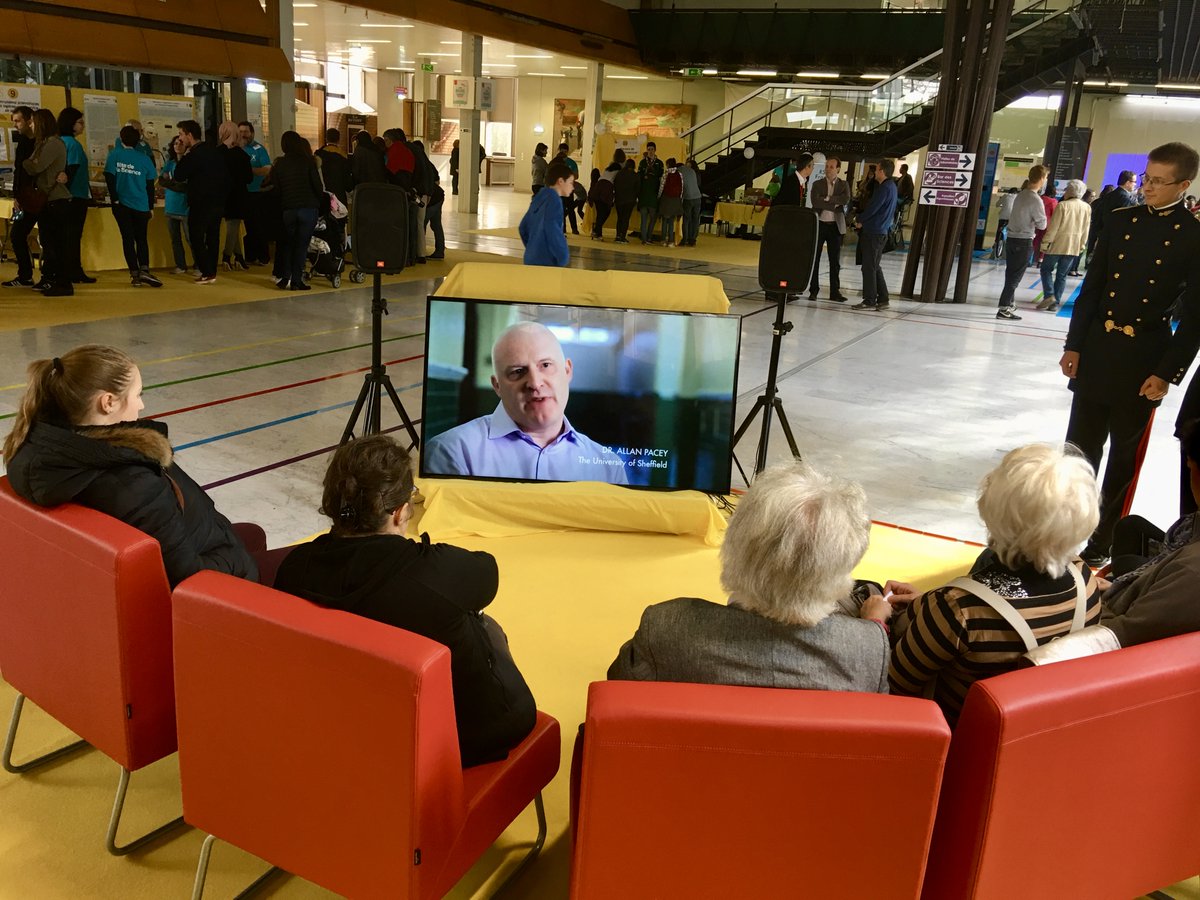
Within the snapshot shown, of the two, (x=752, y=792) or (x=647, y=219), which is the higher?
(x=647, y=219)

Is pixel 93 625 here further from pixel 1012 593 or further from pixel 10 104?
pixel 10 104

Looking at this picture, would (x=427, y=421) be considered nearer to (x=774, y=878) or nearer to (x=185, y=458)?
(x=185, y=458)

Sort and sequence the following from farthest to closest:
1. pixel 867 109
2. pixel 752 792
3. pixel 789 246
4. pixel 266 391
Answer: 1. pixel 867 109
2. pixel 266 391
3. pixel 789 246
4. pixel 752 792

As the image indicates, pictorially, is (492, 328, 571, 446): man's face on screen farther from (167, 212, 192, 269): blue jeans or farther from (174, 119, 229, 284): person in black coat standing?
(167, 212, 192, 269): blue jeans

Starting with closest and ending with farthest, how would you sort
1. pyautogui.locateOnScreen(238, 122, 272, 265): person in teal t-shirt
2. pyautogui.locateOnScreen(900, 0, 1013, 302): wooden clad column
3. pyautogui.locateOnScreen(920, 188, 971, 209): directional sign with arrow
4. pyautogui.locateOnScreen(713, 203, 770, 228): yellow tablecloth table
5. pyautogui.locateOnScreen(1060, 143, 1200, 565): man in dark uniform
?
1. pyautogui.locateOnScreen(1060, 143, 1200, 565): man in dark uniform
2. pyautogui.locateOnScreen(238, 122, 272, 265): person in teal t-shirt
3. pyautogui.locateOnScreen(900, 0, 1013, 302): wooden clad column
4. pyautogui.locateOnScreen(920, 188, 971, 209): directional sign with arrow
5. pyautogui.locateOnScreen(713, 203, 770, 228): yellow tablecloth table

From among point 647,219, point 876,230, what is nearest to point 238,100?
point 647,219

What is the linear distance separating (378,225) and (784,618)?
123 inches

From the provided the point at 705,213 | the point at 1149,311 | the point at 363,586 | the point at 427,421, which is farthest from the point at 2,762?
the point at 705,213

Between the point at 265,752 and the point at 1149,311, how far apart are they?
144 inches

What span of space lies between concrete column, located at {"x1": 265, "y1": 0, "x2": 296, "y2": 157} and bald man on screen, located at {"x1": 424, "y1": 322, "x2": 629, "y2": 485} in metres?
10.2

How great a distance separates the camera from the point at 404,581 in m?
1.78

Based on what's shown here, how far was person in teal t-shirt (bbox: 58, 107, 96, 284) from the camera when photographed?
785 centimetres

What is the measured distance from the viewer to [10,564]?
6.92 ft

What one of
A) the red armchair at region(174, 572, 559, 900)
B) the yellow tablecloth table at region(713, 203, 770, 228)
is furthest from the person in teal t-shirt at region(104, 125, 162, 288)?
the yellow tablecloth table at region(713, 203, 770, 228)
